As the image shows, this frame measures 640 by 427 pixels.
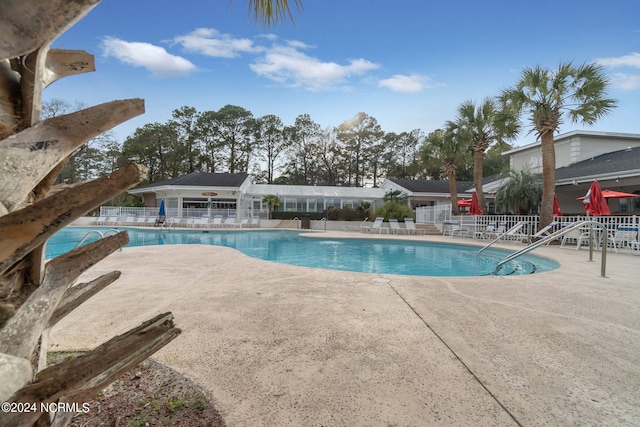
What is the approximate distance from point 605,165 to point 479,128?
19.7 feet

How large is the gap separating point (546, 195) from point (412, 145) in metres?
31.0

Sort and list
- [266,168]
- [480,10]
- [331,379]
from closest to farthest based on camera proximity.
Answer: [331,379]
[480,10]
[266,168]

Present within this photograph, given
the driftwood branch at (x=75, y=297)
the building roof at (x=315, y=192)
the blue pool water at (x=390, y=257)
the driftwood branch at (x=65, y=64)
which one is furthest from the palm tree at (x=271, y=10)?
the building roof at (x=315, y=192)

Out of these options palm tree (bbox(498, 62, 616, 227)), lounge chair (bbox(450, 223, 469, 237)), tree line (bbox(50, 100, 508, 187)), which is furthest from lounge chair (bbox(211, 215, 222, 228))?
palm tree (bbox(498, 62, 616, 227))

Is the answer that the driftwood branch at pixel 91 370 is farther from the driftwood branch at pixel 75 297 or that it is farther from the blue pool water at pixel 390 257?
the blue pool water at pixel 390 257

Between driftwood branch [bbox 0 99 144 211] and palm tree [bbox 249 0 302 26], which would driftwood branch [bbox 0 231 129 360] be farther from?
palm tree [bbox 249 0 302 26]

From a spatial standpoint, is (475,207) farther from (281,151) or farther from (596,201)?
(281,151)

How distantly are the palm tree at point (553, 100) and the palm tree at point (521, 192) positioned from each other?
3952 millimetres

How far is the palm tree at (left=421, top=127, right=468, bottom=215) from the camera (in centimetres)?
1909

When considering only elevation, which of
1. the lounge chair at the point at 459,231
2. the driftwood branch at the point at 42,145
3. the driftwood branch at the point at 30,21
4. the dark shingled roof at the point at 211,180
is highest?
the dark shingled roof at the point at 211,180

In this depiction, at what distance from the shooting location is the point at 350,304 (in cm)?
397

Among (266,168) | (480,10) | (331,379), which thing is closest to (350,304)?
(331,379)

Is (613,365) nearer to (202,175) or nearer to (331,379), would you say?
(331,379)

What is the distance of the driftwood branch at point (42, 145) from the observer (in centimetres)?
69
